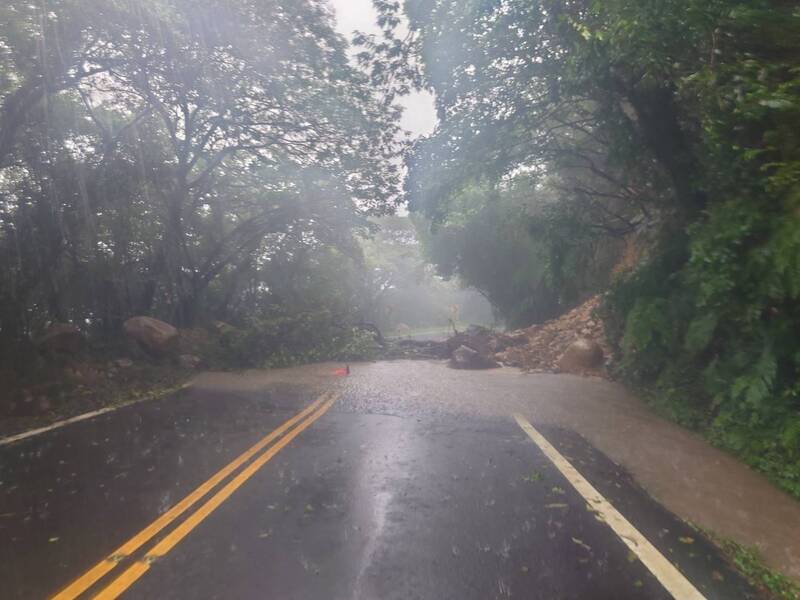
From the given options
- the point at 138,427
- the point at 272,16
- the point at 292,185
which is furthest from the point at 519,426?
the point at 292,185

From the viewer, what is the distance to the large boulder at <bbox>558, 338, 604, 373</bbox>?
522 inches

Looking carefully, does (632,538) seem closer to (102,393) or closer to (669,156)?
(669,156)

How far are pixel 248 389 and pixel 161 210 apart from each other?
878 centimetres

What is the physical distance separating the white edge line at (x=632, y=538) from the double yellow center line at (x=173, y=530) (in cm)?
301

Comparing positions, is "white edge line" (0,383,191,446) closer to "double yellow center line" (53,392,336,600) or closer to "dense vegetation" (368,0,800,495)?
"double yellow center line" (53,392,336,600)

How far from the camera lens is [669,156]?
Answer: 9188 mm

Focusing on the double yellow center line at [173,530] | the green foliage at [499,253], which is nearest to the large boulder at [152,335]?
the double yellow center line at [173,530]

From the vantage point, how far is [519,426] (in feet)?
25.9

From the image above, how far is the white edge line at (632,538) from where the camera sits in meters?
3.52

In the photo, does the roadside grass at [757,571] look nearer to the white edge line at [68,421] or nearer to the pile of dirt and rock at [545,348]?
the white edge line at [68,421]

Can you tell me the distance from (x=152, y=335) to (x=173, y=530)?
11178mm

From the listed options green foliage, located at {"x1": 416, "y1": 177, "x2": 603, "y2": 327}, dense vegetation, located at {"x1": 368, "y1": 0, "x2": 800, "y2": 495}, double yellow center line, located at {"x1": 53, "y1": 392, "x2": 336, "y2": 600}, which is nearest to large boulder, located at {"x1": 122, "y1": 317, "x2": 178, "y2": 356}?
dense vegetation, located at {"x1": 368, "y1": 0, "x2": 800, "y2": 495}

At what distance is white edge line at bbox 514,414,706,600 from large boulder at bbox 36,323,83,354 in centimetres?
1007

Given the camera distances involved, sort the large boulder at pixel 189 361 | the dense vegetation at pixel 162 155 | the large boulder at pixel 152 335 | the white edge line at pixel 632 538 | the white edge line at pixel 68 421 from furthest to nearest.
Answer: the large boulder at pixel 152 335 < the large boulder at pixel 189 361 < the dense vegetation at pixel 162 155 < the white edge line at pixel 68 421 < the white edge line at pixel 632 538
